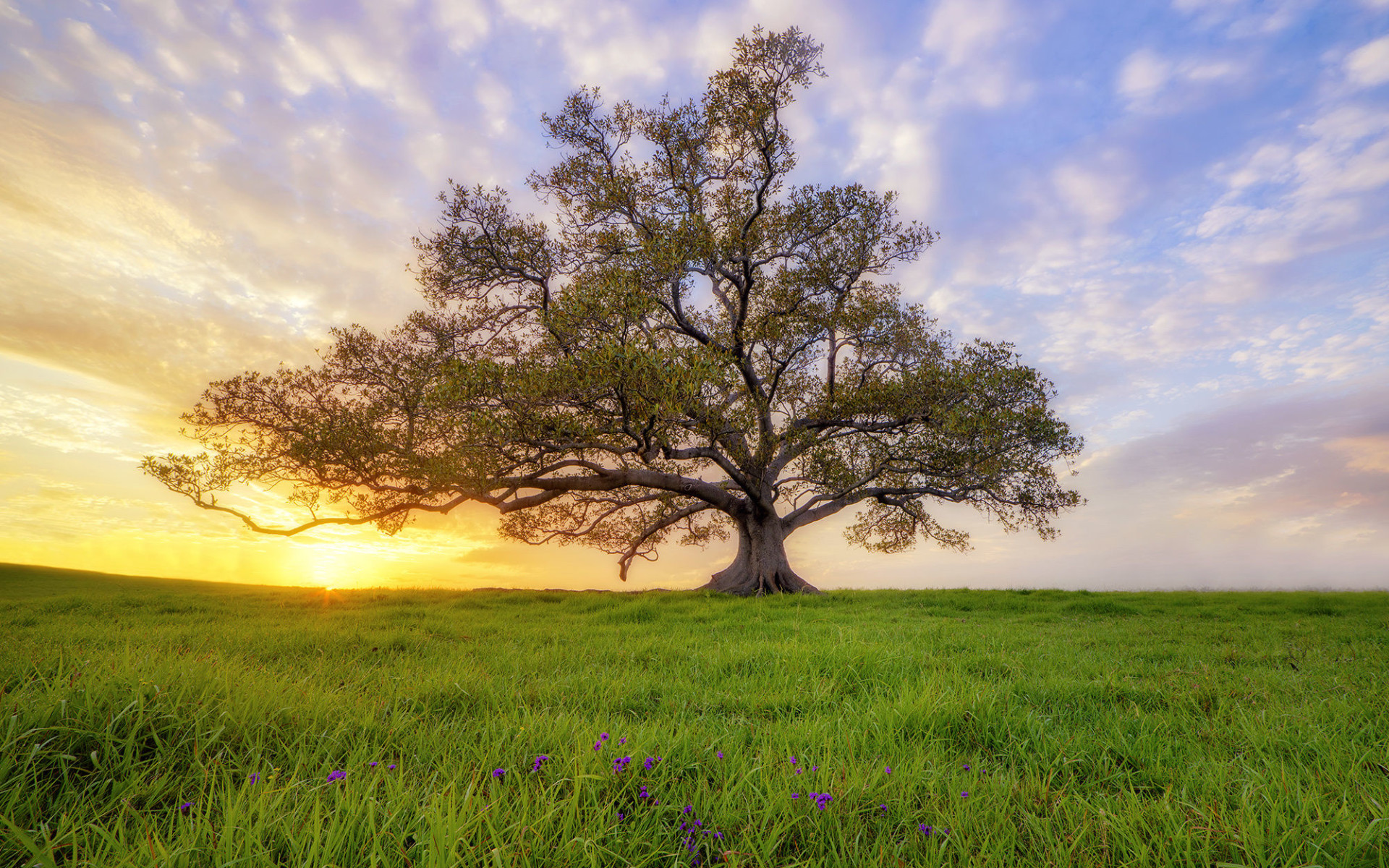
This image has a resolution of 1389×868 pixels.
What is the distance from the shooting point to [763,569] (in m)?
21.1

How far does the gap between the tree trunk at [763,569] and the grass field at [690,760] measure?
13703mm

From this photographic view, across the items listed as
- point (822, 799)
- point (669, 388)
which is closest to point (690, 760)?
point (822, 799)

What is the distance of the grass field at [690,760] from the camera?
8.70 ft

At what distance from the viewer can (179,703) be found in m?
3.56

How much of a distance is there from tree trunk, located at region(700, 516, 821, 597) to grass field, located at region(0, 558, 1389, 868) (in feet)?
45.0

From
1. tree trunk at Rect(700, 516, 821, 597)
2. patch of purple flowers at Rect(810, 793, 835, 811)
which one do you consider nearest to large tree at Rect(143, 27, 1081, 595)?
tree trunk at Rect(700, 516, 821, 597)

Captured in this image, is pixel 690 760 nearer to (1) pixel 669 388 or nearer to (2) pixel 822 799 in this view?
(2) pixel 822 799

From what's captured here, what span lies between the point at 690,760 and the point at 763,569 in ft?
58.9

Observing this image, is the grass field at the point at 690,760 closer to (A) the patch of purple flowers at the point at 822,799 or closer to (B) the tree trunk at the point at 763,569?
(A) the patch of purple flowers at the point at 822,799

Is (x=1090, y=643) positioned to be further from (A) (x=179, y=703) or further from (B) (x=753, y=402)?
(A) (x=179, y=703)

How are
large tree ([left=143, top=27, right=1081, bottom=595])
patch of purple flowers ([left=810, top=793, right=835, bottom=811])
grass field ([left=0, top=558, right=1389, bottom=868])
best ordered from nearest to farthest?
grass field ([left=0, top=558, right=1389, bottom=868]), patch of purple flowers ([left=810, top=793, right=835, bottom=811]), large tree ([left=143, top=27, right=1081, bottom=595])

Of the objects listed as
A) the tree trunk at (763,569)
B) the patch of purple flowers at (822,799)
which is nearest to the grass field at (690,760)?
the patch of purple flowers at (822,799)

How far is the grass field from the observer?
265 cm

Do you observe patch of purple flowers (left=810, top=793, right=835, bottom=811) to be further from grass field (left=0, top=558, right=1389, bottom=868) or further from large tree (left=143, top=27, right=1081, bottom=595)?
large tree (left=143, top=27, right=1081, bottom=595)
